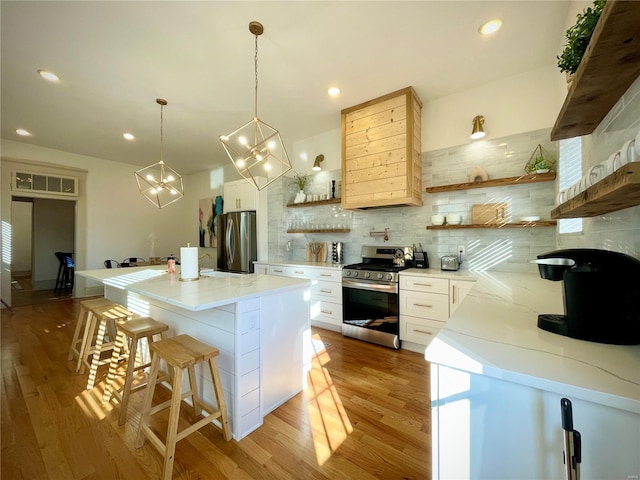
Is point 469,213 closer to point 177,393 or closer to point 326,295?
point 326,295

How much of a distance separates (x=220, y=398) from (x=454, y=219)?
2.78 meters

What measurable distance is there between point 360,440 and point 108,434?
1.61 meters

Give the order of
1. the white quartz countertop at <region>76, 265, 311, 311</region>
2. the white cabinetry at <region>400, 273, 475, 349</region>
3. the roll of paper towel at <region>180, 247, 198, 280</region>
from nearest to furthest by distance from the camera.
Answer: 1. the white quartz countertop at <region>76, 265, 311, 311</region>
2. the roll of paper towel at <region>180, 247, 198, 280</region>
3. the white cabinetry at <region>400, 273, 475, 349</region>

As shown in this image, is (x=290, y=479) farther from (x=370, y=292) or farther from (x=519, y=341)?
(x=370, y=292)

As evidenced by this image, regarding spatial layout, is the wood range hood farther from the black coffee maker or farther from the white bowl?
the black coffee maker

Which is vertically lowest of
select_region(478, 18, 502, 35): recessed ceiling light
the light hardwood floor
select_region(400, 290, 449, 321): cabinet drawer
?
the light hardwood floor

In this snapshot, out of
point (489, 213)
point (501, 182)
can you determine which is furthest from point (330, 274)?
point (501, 182)

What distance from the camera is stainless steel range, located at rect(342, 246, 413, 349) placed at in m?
2.82

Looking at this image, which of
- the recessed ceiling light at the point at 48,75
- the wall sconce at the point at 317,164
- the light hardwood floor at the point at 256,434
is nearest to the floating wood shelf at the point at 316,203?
the wall sconce at the point at 317,164

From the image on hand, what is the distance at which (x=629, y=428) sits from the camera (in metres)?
0.53

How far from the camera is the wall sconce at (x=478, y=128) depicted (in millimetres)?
2660

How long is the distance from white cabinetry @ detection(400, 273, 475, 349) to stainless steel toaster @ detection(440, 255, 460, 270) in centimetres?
38

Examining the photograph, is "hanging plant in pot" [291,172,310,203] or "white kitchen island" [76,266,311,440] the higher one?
"hanging plant in pot" [291,172,310,203]

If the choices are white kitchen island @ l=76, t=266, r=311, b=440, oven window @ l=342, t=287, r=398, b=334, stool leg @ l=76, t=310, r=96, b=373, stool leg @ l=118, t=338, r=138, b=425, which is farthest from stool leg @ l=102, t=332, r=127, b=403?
oven window @ l=342, t=287, r=398, b=334
